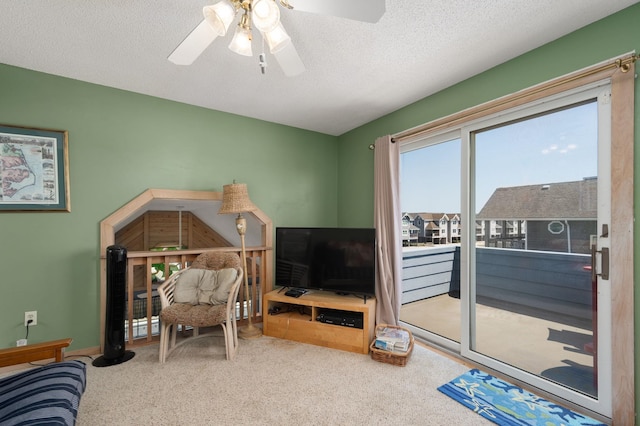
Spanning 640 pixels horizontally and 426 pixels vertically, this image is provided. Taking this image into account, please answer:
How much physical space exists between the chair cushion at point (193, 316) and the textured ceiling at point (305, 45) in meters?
2.03

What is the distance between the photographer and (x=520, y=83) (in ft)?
6.79

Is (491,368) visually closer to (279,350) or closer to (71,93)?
(279,350)

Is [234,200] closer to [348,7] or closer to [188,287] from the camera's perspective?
[188,287]

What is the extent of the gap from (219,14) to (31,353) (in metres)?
2.10

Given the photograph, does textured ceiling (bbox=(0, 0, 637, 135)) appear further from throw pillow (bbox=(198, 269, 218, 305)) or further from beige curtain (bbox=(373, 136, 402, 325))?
throw pillow (bbox=(198, 269, 218, 305))

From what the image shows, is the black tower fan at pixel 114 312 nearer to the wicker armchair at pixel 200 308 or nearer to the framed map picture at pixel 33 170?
the wicker armchair at pixel 200 308

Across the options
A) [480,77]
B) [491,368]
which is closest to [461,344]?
[491,368]

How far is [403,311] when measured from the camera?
3.29 m

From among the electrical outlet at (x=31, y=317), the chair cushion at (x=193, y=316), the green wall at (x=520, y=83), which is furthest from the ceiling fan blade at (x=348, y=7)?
the electrical outlet at (x=31, y=317)

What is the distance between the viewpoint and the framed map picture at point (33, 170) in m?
2.24

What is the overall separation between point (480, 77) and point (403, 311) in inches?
99.4

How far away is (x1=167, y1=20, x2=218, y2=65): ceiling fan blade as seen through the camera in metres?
1.40

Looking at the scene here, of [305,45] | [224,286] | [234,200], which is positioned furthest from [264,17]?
[224,286]

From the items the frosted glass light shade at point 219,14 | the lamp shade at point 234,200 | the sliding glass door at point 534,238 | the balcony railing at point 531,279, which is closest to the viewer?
the frosted glass light shade at point 219,14
